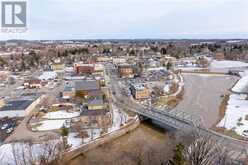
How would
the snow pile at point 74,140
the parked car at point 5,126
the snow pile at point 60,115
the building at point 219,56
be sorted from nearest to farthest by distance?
1. the snow pile at point 74,140
2. the parked car at point 5,126
3. the snow pile at point 60,115
4. the building at point 219,56

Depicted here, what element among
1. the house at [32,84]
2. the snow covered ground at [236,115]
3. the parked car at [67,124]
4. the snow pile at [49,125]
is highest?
the house at [32,84]

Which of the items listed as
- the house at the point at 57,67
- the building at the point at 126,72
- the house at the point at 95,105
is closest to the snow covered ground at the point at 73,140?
the house at the point at 95,105

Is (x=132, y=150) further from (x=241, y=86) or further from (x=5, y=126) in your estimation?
(x=241, y=86)

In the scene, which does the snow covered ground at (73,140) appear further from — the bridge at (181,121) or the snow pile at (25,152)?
the bridge at (181,121)

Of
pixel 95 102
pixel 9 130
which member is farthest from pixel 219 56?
pixel 9 130

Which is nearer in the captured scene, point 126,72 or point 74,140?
point 74,140

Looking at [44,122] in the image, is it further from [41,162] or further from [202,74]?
[202,74]

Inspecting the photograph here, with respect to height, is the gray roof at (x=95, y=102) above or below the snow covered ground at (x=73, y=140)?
above

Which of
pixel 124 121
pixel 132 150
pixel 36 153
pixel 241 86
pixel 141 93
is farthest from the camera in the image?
pixel 241 86
